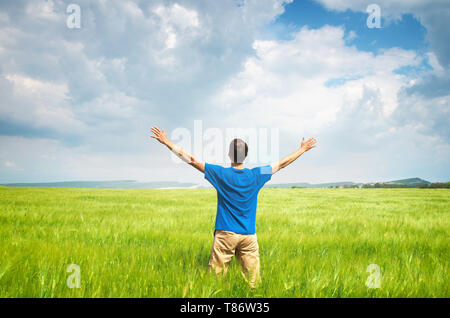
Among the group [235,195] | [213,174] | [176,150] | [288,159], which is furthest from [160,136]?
[288,159]

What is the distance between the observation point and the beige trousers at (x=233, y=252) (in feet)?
10.4

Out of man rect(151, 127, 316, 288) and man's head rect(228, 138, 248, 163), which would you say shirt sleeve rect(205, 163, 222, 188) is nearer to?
man rect(151, 127, 316, 288)

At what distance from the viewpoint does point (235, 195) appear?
10.7 feet

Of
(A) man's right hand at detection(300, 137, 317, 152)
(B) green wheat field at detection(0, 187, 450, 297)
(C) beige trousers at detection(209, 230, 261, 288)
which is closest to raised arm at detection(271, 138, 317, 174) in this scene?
(A) man's right hand at detection(300, 137, 317, 152)

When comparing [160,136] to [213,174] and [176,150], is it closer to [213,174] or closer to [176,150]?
[176,150]

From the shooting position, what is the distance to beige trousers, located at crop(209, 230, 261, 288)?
3166 mm

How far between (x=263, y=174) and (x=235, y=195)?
470 mm

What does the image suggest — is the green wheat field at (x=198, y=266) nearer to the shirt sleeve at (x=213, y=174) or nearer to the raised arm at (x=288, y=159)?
the shirt sleeve at (x=213, y=174)

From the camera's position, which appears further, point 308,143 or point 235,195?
point 308,143

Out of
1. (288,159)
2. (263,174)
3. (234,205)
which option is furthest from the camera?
(288,159)

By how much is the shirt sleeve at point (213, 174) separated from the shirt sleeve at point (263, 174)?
0.53 metres

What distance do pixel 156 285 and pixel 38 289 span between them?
4.06 ft

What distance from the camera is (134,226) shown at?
680 centimetres
